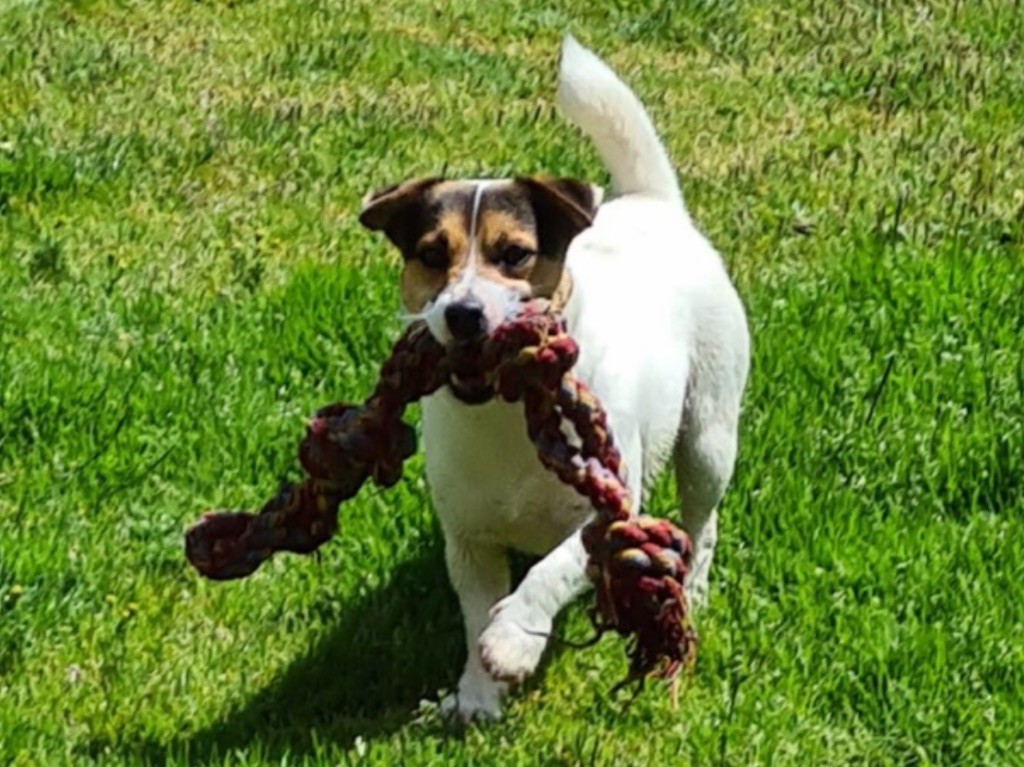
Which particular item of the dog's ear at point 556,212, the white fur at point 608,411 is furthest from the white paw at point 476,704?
the dog's ear at point 556,212

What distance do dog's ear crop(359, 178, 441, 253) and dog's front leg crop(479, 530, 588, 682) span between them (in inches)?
28.1

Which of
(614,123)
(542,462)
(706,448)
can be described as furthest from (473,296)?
(614,123)

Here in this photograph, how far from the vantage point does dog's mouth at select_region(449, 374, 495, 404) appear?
13.3ft

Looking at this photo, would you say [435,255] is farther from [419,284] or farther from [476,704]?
[476,704]

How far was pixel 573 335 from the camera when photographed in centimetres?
436

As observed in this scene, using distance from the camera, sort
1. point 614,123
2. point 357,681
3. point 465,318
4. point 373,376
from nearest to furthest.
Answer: point 465,318, point 357,681, point 614,123, point 373,376

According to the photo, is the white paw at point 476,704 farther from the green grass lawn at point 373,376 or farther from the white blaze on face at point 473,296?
the white blaze on face at point 473,296

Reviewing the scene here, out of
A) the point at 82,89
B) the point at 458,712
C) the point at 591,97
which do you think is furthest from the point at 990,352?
the point at 82,89

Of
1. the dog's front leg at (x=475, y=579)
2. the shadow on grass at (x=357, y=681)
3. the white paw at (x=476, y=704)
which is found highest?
the dog's front leg at (x=475, y=579)

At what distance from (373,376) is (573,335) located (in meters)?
1.51

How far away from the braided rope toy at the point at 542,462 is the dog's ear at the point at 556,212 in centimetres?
22

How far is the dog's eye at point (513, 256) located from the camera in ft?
13.6

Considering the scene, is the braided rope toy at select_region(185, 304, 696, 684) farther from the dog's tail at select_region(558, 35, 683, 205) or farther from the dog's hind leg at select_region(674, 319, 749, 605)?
the dog's tail at select_region(558, 35, 683, 205)

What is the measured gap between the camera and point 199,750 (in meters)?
4.16
